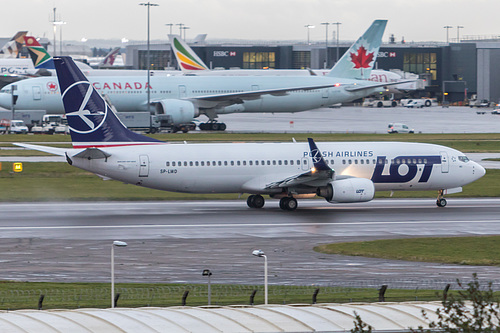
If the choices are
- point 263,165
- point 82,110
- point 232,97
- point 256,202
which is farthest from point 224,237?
point 232,97

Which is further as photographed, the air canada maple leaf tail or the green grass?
the air canada maple leaf tail

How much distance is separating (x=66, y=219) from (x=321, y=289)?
65.8ft

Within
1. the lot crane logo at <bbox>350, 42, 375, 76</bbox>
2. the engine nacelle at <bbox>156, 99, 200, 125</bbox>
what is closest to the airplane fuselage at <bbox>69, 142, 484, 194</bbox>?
the engine nacelle at <bbox>156, 99, 200, 125</bbox>

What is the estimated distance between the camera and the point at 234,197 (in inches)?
2067

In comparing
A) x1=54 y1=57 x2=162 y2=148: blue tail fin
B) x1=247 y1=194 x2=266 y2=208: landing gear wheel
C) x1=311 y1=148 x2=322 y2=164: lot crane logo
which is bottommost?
x1=247 y1=194 x2=266 y2=208: landing gear wheel

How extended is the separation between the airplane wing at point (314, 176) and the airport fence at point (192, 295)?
56.1 ft

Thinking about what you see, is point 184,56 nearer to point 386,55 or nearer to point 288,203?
point 386,55

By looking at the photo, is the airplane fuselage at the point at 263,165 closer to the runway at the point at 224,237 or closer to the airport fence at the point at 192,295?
the runway at the point at 224,237

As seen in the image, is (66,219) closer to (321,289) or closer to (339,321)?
(321,289)

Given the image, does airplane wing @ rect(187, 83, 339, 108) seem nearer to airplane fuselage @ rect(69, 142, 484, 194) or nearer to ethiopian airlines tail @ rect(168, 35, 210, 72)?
ethiopian airlines tail @ rect(168, 35, 210, 72)

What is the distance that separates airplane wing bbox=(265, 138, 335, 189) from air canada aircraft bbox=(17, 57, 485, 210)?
0.05 meters

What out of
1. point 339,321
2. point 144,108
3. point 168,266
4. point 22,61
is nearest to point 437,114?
point 144,108

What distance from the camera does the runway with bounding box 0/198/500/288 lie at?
2925cm

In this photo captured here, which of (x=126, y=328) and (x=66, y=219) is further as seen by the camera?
(x=66, y=219)
